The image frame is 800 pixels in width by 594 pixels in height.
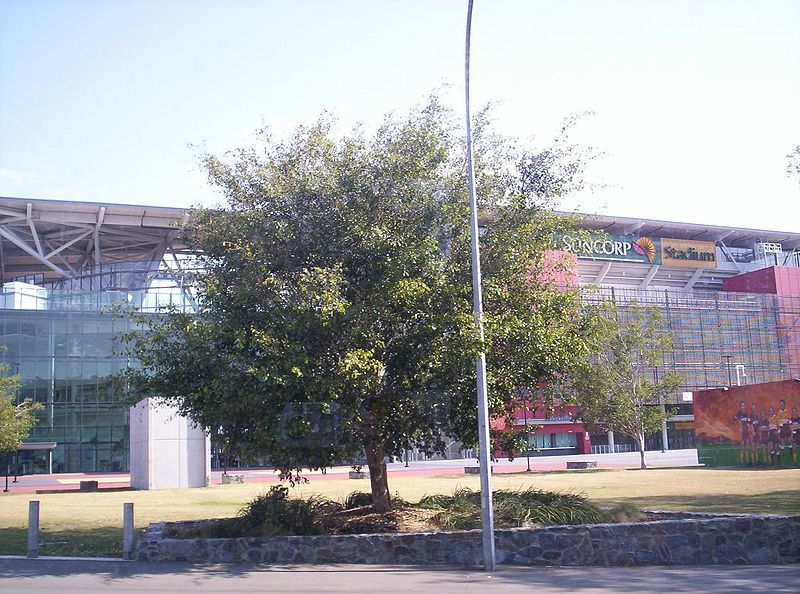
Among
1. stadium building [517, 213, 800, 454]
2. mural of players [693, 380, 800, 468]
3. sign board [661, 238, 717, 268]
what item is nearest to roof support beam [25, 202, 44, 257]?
mural of players [693, 380, 800, 468]

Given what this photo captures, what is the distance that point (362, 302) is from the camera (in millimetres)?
14250

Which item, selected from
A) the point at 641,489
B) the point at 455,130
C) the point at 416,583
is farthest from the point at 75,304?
the point at 416,583

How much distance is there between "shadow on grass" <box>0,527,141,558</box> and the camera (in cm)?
1552

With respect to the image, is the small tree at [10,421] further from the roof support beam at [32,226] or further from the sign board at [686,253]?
the sign board at [686,253]

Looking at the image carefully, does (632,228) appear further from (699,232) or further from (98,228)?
(98,228)

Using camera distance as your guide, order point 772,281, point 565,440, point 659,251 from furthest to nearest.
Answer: point 772,281, point 659,251, point 565,440

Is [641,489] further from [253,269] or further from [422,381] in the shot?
[253,269]

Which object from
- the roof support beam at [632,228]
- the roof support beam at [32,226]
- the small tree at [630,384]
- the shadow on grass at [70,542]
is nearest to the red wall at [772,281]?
the roof support beam at [632,228]

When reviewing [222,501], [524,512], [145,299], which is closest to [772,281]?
[145,299]

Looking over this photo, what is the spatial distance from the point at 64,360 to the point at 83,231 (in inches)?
354

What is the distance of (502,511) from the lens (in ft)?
48.4

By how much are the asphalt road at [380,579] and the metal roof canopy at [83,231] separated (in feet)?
129

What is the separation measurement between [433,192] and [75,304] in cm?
4543

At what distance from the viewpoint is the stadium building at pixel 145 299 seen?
5453cm
